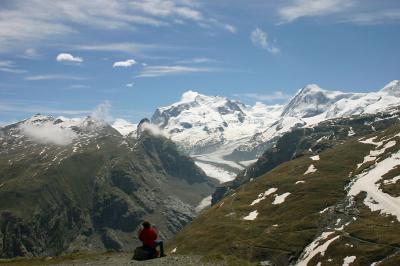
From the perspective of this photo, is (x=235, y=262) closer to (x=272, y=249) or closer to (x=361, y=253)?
(x=361, y=253)

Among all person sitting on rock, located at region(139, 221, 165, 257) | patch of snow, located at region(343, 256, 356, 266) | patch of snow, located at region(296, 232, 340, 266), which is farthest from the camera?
patch of snow, located at region(296, 232, 340, 266)

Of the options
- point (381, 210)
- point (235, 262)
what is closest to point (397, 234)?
point (381, 210)

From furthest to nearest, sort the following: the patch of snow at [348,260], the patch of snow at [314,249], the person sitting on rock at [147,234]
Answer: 1. the patch of snow at [314,249]
2. the patch of snow at [348,260]
3. the person sitting on rock at [147,234]

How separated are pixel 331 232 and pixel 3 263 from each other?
129 metres

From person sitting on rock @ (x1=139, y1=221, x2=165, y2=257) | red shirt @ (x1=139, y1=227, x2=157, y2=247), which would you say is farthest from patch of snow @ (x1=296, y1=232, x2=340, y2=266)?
red shirt @ (x1=139, y1=227, x2=157, y2=247)

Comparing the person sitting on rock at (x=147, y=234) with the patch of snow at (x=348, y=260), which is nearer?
the person sitting on rock at (x=147, y=234)

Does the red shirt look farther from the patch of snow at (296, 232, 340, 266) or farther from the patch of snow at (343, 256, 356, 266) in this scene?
the patch of snow at (296, 232, 340, 266)

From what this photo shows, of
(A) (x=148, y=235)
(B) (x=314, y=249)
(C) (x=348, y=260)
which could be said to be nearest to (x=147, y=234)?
(A) (x=148, y=235)

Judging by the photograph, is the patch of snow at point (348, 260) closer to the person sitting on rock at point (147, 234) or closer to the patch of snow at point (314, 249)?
the patch of snow at point (314, 249)

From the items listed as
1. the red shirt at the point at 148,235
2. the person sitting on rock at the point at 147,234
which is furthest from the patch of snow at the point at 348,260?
the red shirt at the point at 148,235

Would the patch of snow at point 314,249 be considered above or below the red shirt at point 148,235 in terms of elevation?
below

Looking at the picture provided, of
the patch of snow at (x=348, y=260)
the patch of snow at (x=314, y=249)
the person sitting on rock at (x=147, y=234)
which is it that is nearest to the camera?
the person sitting on rock at (x=147, y=234)

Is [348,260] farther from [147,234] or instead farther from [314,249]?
[147,234]

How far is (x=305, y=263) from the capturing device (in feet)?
554
